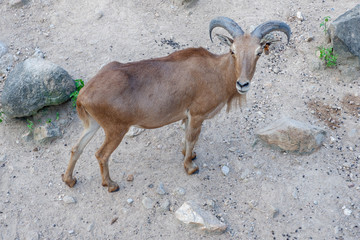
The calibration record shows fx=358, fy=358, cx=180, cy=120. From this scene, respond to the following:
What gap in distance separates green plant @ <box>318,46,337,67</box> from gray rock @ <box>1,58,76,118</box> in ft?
24.6

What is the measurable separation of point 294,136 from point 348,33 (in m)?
3.84

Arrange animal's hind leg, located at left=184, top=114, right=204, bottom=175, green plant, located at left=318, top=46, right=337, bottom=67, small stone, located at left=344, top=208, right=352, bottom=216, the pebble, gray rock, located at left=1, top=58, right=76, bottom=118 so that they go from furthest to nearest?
green plant, located at left=318, top=46, right=337, bottom=67 < gray rock, located at left=1, top=58, right=76, bottom=118 < the pebble < animal's hind leg, located at left=184, top=114, right=204, bottom=175 < small stone, located at left=344, top=208, right=352, bottom=216

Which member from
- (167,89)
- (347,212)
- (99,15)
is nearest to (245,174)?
(347,212)

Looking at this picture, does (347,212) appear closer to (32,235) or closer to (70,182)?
(70,182)

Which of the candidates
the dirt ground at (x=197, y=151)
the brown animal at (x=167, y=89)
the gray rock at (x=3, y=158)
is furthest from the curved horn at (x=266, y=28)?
the gray rock at (x=3, y=158)

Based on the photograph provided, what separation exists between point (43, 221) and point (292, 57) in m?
8.48

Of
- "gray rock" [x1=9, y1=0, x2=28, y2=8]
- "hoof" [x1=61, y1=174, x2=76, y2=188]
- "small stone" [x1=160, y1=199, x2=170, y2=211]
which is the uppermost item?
"gray rock" [x1=9, y1=0, x2=28, y2=8]

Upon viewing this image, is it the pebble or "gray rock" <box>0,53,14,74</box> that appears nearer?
the pebble

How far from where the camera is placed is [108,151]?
7777mm

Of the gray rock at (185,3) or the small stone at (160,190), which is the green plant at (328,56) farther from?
the small stone at (160,190)

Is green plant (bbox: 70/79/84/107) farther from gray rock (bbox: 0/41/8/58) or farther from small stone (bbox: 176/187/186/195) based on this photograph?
small stone (bbox: 176/187/186/195)

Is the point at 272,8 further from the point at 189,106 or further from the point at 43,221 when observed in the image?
the point at 43,221

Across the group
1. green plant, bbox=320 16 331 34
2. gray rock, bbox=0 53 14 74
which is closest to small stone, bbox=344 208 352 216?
green plant, bbox=320 16 331 34

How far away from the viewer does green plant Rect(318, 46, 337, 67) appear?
10.6 metres
